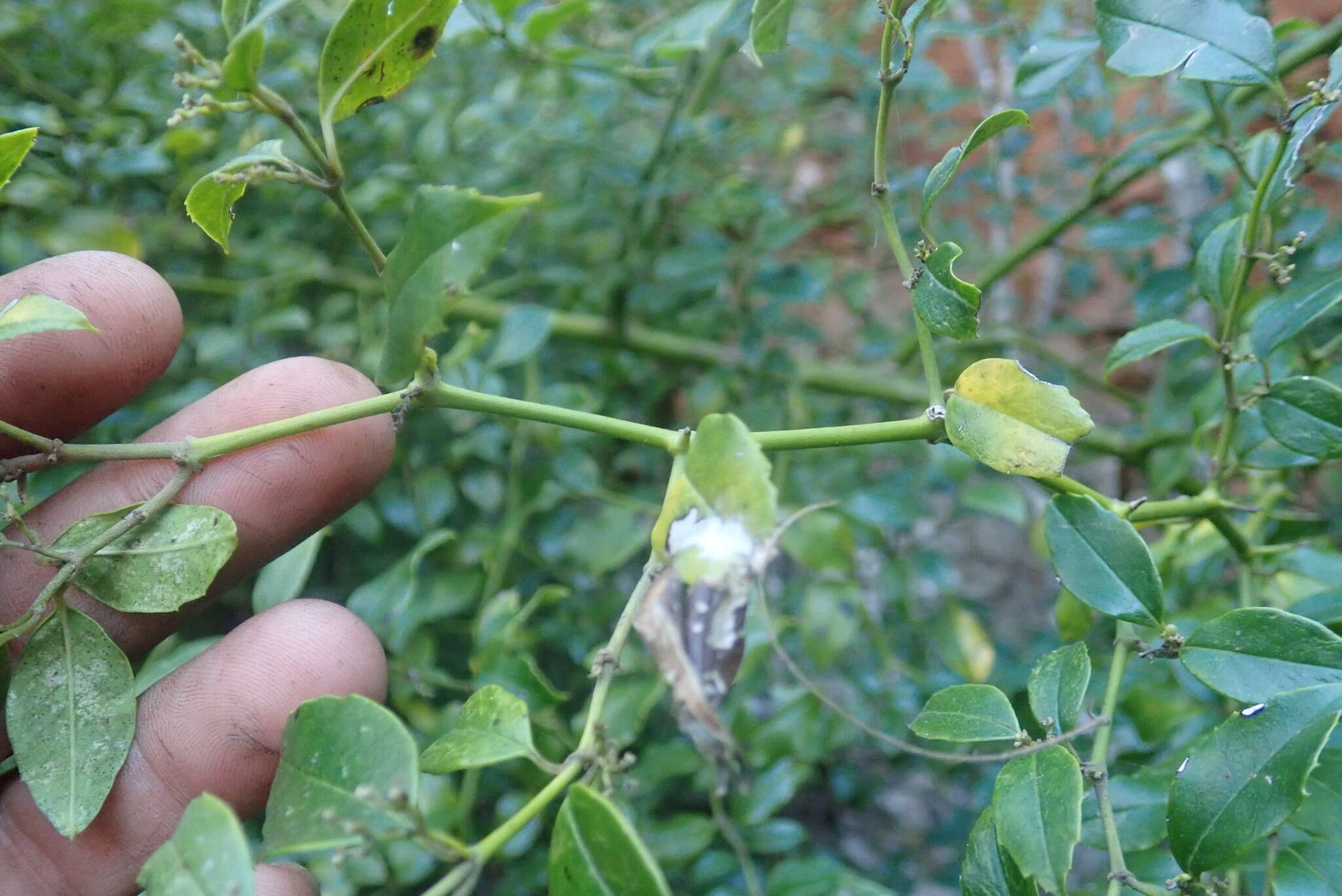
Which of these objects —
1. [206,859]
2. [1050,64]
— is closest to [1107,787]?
[206,859]

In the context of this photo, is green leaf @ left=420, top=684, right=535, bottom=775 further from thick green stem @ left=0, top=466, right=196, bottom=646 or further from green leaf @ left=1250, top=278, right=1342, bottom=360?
green leaf @ left=1250, top=278, right=1342, bottom=360

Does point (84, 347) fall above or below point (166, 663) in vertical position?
above

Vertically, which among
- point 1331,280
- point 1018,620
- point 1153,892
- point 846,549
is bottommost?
point 1018,620

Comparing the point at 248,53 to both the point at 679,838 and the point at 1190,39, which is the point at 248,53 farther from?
the point at 679,838

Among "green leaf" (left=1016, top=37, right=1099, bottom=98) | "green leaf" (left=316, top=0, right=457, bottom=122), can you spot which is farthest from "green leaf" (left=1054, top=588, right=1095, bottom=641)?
"green leaf" (left=316, top=0, right=457, bottom=122)

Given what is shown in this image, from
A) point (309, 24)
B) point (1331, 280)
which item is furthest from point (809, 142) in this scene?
point (1331, 280)

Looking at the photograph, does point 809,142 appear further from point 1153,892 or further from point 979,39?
point 1153,892
